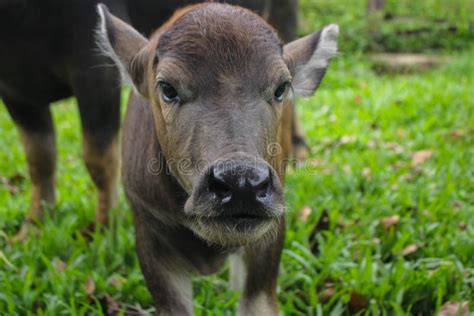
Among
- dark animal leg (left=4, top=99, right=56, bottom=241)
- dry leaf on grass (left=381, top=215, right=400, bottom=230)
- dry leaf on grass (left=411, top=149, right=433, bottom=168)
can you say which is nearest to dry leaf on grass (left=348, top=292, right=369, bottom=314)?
dry leaf on grass (left=381, top=215, right=400, bottom=230)

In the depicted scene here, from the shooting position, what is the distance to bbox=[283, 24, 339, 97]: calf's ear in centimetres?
328

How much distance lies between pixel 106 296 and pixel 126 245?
2.12 feet

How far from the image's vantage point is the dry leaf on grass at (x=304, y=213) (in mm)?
4609

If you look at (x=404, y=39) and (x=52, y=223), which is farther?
(x=404, y=39)

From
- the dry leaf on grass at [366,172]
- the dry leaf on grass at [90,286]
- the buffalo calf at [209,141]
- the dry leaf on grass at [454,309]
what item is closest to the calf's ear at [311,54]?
the buffalo calf at [209,141]

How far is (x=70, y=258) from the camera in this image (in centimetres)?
405

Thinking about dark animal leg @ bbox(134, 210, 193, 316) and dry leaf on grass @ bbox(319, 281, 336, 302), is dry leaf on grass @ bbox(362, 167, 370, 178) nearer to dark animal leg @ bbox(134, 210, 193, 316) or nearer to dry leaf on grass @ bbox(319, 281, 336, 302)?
dry leaf on grass @ bbox(319, 281, 336, 302)

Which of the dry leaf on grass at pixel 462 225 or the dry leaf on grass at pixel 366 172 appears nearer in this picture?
the dry leaf on grass at pixel 462 225

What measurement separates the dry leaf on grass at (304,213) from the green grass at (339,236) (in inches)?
1.4

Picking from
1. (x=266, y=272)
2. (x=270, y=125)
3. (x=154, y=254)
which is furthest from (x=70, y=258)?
(x=270, y=125)

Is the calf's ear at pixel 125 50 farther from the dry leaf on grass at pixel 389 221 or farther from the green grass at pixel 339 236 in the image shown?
the dry leaf on grass at pixel 389 221

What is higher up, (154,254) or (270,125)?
(270,125)

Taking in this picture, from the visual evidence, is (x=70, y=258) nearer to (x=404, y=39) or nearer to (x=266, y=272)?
(x=266, y=272)

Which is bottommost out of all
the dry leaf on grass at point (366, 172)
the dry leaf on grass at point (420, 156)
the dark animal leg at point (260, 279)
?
the dry leaf on grass at point (420, 156)
